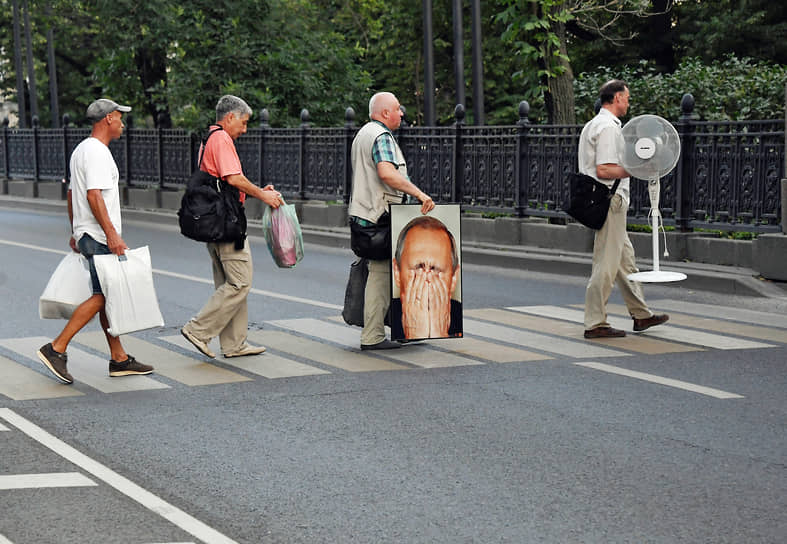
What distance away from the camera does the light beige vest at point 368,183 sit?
361 inches

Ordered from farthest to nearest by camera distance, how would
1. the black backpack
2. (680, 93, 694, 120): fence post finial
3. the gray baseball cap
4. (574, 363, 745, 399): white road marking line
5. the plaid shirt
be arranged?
(680, 93, 694, 120): fence post finial → the plaid shirt → the black backpack → the gray baseball cap → (574, 363, 745, 399): white road marking line

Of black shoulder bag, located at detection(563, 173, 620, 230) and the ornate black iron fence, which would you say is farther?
the ornate black iron fence

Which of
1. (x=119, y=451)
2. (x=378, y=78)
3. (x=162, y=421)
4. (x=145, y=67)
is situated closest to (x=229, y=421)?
(x=162, y=421)

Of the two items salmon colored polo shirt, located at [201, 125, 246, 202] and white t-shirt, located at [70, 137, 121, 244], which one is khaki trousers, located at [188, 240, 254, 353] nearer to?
salmon colored polo shirt, located at [201, 125, 246, 202]

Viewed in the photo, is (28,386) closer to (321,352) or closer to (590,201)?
(321,352)

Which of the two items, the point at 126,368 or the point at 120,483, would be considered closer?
the point at 120,483

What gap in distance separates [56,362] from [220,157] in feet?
5.89

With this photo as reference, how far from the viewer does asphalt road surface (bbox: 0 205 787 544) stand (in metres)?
5.22

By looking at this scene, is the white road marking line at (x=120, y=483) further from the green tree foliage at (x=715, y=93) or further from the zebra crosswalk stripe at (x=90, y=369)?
the green tree foliage at (x=715, y=93)

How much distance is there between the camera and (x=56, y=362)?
26.8 ft

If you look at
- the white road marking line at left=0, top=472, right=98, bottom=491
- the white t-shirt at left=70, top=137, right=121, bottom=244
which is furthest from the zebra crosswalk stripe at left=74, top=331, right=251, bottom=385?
the white road marking line at left=0, top=472, right=98, bottom=491

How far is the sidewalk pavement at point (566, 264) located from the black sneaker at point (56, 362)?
7.24 meters

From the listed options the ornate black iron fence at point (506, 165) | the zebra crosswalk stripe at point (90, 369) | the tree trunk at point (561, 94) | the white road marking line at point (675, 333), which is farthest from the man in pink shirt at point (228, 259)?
the tree trunk at point (561, 94)

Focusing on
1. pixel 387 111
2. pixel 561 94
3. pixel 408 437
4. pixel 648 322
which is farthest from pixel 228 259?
pixel 561 94
